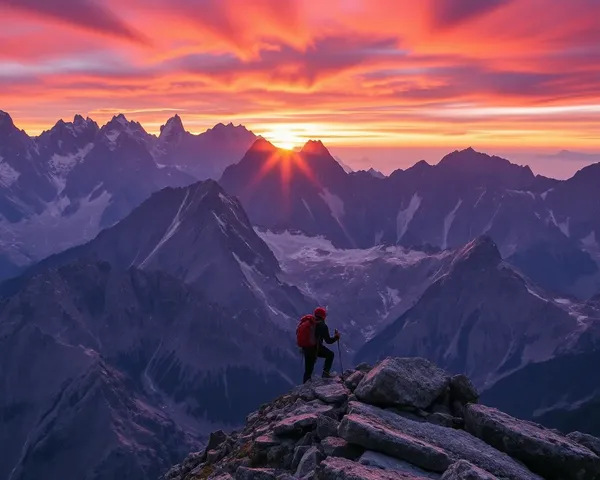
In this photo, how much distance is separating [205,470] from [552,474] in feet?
65.1

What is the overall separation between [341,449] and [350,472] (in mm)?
3614

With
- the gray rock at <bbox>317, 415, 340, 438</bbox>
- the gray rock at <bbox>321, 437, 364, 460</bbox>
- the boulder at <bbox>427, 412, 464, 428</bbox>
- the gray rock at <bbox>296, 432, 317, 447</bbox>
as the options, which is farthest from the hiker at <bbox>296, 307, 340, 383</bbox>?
the gray rock at <bbox>321, 437, 364, 460</bbox>

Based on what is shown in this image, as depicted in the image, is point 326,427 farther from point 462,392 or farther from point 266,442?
point 462,392

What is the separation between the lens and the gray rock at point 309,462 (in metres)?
34.4

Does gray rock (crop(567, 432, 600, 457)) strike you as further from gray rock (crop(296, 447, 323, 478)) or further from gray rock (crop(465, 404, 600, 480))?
gray rock (crop(296, 447, 323, 478))

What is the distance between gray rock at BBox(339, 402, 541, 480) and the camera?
3491 cm

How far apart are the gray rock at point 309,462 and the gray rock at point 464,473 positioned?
5930 millimetres

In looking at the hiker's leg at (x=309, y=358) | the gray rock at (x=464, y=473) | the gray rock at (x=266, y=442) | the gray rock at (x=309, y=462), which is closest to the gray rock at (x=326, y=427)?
the gray rock at (x=309, y=462)

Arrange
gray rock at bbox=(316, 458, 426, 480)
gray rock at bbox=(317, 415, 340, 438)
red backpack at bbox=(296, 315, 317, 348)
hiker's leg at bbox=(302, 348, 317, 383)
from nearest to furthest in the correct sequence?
gray rock at bbox=(316, 458, 426, 480) → gray rock at bbox=(317, 415, 340, 438) → red backpack at bbox=(296, 315, 317, 348) → hiker's leg at bbox=(302, 348, 317, 383)

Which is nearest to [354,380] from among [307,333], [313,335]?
[313,335]

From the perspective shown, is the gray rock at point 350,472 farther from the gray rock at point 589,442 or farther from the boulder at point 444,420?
the gray rock at point 589,442

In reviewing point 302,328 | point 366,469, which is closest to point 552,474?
point 366,469

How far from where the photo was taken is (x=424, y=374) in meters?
42.6

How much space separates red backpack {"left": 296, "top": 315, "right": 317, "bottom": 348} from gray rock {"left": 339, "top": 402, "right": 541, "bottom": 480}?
1155 centimetres
